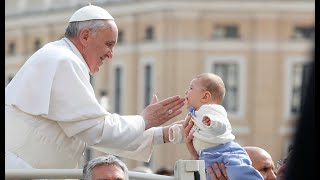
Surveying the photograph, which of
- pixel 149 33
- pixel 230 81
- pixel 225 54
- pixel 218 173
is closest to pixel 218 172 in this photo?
pixel 218 173

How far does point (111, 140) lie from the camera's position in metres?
5.61

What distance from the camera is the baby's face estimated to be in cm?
578

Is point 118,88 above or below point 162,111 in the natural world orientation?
below

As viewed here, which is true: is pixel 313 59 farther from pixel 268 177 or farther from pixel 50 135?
pixel 268 177

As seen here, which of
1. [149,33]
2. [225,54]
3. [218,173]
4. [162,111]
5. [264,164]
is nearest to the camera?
[218,173]

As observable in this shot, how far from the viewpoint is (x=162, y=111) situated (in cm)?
575

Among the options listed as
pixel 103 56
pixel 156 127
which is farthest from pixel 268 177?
pixel 103 56

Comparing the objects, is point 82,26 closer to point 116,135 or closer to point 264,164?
point 116,135

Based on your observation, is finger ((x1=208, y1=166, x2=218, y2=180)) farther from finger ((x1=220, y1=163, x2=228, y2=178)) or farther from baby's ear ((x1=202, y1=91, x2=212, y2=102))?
baby's ear ((x1=202, y1=91, x2=212, y2=102))

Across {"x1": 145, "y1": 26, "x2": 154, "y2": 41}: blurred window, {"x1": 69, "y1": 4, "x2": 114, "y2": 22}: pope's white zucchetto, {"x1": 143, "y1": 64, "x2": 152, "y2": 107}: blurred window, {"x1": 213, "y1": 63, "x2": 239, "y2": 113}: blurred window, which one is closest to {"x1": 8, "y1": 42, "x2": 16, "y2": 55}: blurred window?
{"x1": 145, "y1": 26, "x2": 154, "y2": 41}: blurred window

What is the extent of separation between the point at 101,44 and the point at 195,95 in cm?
50

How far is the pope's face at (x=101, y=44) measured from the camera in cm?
569

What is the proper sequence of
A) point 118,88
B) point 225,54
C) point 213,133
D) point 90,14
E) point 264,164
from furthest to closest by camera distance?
point 118,88 → point 225,54 → point 264,164 → point 90,14 → point 213,133

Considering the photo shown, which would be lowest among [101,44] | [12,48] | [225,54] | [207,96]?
[12,48]
